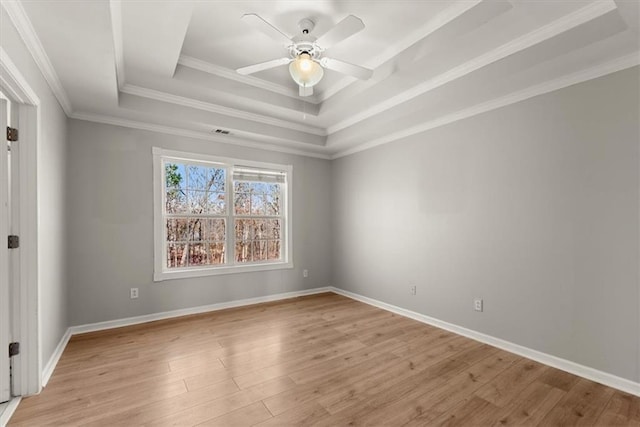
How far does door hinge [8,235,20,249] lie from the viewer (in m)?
2.08

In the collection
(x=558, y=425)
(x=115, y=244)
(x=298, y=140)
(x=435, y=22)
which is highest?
(x=435, y=22)

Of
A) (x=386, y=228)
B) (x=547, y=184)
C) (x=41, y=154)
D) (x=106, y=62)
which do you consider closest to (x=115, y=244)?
(x=41, y=154)

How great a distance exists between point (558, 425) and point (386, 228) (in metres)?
2.74

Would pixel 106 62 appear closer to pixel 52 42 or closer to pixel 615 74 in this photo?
pixel 52 42

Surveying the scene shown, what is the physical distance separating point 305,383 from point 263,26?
2.62m

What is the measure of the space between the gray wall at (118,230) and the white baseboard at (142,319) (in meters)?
0.06

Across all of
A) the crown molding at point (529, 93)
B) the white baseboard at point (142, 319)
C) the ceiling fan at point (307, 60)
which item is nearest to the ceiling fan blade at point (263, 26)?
the ceiling fan at point (307, 60)

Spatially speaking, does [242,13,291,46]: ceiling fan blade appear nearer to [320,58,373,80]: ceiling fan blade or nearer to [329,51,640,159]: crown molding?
[320,58,373,80]: ceiling fan blade

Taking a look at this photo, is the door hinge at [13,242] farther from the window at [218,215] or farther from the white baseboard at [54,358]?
the window at [218,215]

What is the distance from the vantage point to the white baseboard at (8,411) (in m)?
1.85

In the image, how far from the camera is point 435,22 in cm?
242

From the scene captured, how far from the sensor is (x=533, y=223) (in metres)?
2.78

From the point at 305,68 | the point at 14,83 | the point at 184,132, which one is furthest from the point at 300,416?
the point at 184,132

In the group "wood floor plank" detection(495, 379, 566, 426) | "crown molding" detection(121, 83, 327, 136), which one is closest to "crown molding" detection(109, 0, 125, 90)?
"crown molding" detection(121, 83, 327, 136)
